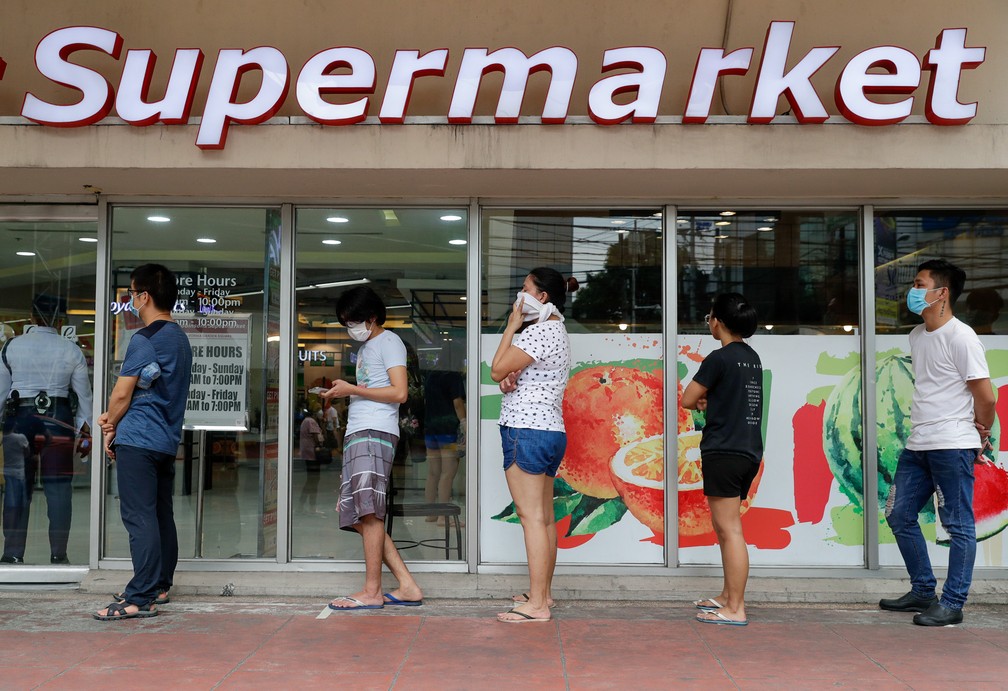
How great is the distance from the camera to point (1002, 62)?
5.92 m

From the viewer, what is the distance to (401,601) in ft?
18.0

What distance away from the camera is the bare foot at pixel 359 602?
5.33 meters

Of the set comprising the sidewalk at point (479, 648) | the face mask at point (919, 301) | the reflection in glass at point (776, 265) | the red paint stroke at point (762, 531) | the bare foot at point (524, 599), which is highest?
the reflection in glass at point (776, 265)

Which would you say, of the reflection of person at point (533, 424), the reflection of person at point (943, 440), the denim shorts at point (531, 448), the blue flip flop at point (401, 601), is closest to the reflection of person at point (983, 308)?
the reflection of person at point (943, 440)

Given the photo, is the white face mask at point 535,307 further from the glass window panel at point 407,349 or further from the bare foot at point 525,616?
the bare foot at point 525,616

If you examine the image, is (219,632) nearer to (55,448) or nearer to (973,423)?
(55,448)

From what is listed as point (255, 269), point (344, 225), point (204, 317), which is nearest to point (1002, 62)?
point (344, 225)

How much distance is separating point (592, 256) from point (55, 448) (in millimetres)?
3749

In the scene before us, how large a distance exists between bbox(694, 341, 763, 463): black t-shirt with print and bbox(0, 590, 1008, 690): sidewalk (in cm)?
97

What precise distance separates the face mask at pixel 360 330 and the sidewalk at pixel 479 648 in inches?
61.2

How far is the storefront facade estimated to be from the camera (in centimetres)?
594

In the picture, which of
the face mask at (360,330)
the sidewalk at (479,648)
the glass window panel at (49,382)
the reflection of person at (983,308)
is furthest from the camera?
the glass window panel at (49,382)

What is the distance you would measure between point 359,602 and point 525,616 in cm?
97

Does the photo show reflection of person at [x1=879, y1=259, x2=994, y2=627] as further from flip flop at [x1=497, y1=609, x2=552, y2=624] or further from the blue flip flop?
the blue flip flop
